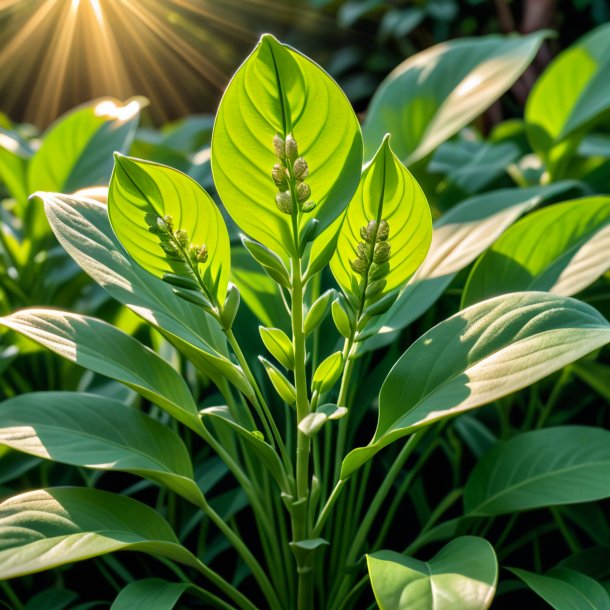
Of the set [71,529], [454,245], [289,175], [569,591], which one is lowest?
[569,591]

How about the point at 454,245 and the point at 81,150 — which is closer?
the point at 454,245

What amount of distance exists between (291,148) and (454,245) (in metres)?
0.28

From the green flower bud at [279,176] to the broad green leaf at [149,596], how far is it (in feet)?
0.99

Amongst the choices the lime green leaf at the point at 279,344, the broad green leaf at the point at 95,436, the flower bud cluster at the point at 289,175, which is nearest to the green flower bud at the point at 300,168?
the flower bud cluster at the point at 289,175

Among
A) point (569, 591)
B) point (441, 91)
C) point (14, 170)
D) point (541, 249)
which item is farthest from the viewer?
point (14, 170)

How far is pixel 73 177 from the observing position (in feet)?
3.11

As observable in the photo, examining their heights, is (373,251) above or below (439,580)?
above

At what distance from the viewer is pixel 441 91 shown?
903 millimetres

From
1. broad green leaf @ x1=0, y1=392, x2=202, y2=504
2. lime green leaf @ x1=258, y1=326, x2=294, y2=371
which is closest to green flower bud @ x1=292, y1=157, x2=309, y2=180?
lime green leaf @ x1=258, y1=326, x2=294, y2=371

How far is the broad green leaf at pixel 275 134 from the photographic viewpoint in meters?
0.49

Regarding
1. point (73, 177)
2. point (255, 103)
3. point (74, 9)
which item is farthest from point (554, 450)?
point (74, 9)

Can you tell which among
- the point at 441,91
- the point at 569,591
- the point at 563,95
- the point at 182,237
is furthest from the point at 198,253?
the point at 563,95

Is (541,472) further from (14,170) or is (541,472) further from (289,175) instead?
(14,170)

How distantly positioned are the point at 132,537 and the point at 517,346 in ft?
0.98
